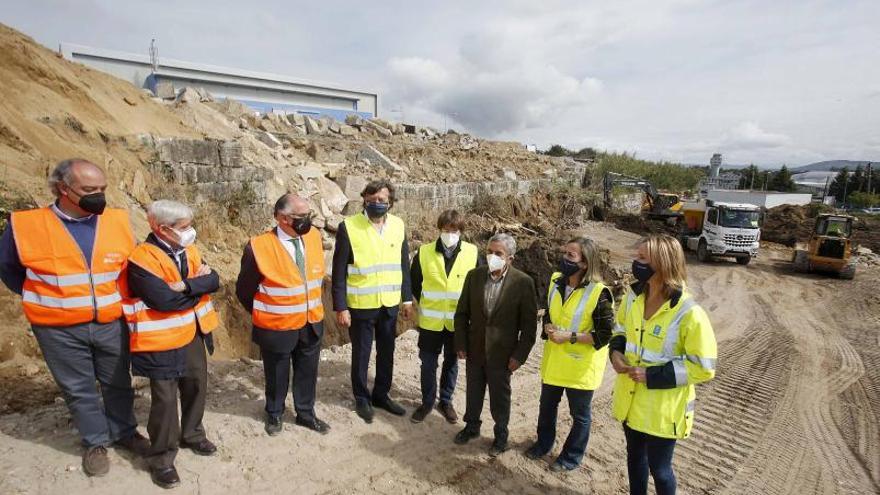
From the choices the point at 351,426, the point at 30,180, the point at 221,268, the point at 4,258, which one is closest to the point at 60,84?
the point at 30,180

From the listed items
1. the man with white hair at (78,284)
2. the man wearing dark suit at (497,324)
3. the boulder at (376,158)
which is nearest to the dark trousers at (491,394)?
the man wearing dark suit at (497,324)

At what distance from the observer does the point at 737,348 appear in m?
7.86

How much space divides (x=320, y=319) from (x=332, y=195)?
7877 millimetres

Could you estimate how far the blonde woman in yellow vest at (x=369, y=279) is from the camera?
12.5ft

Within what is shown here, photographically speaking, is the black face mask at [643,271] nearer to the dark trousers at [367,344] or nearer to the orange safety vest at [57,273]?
the dark trousers at [367,344]

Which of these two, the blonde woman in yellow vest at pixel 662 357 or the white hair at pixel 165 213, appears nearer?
the blonde woman in yellow vest at pixel 662 357

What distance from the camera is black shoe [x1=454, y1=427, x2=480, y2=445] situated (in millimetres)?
3836

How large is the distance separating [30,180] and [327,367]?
4.35 metres

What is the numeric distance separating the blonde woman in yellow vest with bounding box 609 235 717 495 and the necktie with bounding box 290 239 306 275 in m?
2.25

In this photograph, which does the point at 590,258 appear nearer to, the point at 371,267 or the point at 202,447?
the point at 371,267

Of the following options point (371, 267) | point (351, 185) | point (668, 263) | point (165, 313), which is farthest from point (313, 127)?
point (668, 263)

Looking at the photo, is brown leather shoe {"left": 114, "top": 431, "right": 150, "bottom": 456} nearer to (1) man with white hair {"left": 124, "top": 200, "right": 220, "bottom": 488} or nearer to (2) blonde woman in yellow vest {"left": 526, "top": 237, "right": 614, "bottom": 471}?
(1) man with white hair {"left": 124, "top": 200, "right": 220, "bottom": 488}

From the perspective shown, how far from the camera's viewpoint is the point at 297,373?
3.67 meters

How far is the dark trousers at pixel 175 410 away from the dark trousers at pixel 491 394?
1.99 meters
